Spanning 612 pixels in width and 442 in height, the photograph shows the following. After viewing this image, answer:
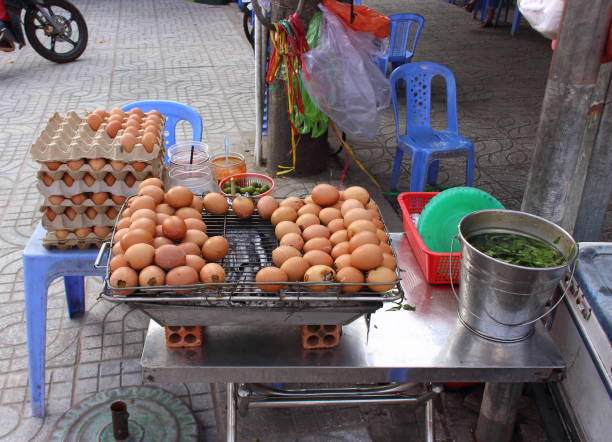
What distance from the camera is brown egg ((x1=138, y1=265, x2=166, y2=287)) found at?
168cm

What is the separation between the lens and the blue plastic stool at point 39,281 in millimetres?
2615

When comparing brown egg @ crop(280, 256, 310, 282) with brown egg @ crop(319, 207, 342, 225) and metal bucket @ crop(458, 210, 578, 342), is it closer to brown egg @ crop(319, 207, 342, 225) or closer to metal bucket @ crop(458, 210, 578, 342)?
brown egg @ crop(319, 207, 342, 225)

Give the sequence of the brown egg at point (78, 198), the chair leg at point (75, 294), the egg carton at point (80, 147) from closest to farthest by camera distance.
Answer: the egg carton at point (80, 147) < the brown egg at point (78, 198) < the chair leg at point (75, 294)

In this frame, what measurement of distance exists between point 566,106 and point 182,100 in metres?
5.93

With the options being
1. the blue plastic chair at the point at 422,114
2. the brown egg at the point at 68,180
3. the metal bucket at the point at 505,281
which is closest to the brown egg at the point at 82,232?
the brown egg at the point at 68,180

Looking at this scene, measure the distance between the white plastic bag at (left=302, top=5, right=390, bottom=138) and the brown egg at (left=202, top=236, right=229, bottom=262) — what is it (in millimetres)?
2502

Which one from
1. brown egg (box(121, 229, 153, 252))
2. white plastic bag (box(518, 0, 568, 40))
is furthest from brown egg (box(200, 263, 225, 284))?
white plastic bag (box(518, 0, 568, 40))

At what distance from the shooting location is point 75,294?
337cm

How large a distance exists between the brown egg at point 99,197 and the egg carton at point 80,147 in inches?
7.3

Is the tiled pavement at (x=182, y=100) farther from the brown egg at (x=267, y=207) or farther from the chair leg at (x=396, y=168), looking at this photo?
the brown egg at (x=267, y=207)

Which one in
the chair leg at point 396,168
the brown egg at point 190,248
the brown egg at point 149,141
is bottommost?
the chair leg at point 396,168

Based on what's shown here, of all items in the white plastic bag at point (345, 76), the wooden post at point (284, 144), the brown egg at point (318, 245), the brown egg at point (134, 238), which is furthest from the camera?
the wooden post at point (284, 144)

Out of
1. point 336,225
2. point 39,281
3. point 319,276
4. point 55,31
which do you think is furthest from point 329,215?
point 55,31

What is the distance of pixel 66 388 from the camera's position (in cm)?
291
